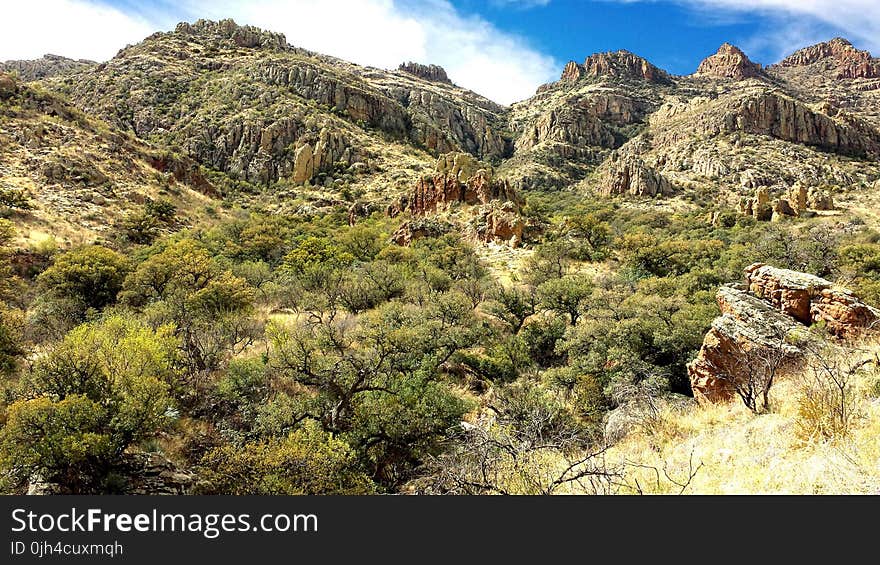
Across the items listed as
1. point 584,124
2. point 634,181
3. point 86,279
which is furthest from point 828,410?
point 584,124

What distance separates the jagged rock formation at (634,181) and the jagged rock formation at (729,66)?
14410 cm

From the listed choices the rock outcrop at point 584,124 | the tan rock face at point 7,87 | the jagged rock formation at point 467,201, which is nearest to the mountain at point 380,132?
the rock outcrop at point 584,124

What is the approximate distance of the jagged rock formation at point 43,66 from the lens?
125875 millimetres

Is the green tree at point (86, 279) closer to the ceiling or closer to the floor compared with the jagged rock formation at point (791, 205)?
closer to the floor

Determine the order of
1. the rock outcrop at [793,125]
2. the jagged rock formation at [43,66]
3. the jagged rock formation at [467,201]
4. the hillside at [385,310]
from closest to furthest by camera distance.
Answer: the hillside at [385,310], the jagged rock formation at [467,201], the rock outcrop at [793,125], the jagged rock formation at [43,66]

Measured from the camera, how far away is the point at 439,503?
13.2 ft

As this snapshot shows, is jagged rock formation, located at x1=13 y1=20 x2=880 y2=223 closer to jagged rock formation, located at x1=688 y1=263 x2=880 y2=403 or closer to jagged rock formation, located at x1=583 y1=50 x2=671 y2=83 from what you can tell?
jagged rock formation, located at x1=583 y1=50 x2=671 y2=83

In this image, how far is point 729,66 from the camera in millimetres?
182000

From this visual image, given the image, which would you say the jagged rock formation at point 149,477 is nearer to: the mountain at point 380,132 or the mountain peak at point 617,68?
the mountain at point 380,132

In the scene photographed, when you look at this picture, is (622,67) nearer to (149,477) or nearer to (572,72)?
(572,72)

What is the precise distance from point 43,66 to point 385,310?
186 metres

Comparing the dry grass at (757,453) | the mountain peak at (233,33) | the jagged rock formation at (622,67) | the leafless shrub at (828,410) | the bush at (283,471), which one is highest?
the jagged rock formation at (622,67)

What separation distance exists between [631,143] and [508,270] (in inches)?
3473

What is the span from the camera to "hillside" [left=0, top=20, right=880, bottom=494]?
7.58m
